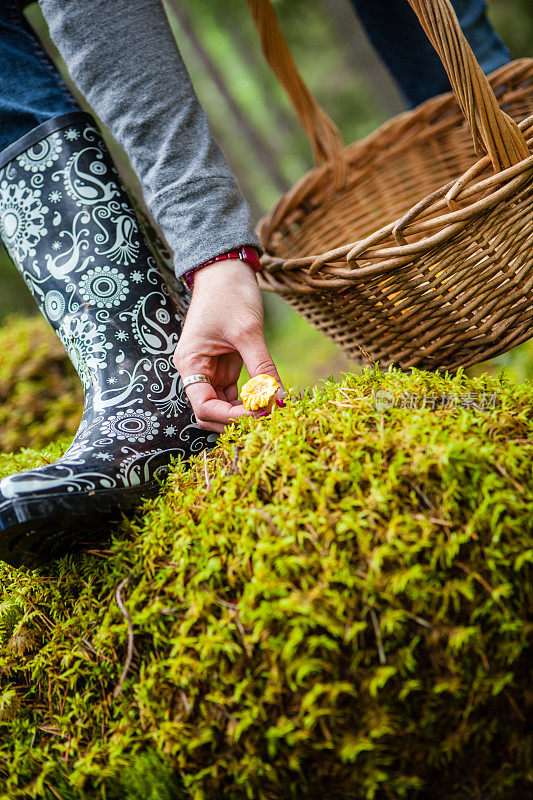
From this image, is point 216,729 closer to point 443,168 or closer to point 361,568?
point 361,568

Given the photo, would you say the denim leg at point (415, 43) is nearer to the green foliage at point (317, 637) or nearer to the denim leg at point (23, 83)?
the denim leg at point (23, 83)

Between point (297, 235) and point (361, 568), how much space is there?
1.46 meters

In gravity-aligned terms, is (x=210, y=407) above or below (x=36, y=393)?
below

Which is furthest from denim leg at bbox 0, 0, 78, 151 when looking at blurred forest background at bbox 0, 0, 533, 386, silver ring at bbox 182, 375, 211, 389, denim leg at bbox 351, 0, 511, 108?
blurred forest background at bbox 0, 0, 533, 386

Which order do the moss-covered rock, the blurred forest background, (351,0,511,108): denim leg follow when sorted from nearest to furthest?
(351,0,511,108): denim leg < the moss-covered rock < the blurred forest background

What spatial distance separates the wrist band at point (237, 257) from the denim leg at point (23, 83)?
0.58 metres

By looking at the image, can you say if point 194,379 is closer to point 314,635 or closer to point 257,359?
point 257,359

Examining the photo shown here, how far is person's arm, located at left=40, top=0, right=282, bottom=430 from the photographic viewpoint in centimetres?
117

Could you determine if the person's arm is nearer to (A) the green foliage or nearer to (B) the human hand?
(B) the human hand

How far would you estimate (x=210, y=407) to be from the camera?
3.61ft

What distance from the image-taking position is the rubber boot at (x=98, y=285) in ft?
3.84

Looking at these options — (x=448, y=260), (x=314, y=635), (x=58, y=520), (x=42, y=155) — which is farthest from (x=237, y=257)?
(x=314, y=635)

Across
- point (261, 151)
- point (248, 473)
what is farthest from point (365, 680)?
point (261, 151)

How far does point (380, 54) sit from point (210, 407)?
1.84 m
